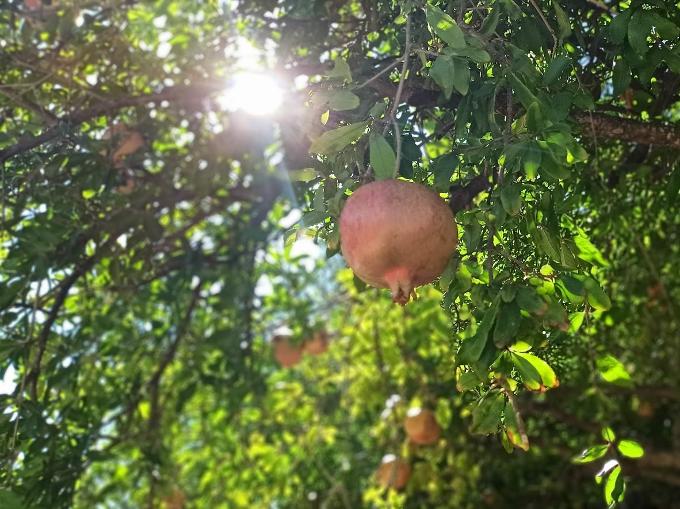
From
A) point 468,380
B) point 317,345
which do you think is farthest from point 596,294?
point 317,345

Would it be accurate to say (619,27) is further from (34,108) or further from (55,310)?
(55,310)

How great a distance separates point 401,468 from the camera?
388cm

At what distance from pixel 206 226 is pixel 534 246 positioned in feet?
9.38

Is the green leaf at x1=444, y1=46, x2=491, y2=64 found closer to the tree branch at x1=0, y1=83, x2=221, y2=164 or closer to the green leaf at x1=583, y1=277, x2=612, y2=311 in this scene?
the green leaf at x1=583, y1=277, x2=612, y2=311

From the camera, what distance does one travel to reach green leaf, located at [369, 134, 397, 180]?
128cm

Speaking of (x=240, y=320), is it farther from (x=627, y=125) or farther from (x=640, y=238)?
(x=627, y=125)

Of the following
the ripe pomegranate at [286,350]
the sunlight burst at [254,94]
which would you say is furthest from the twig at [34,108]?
the ripe pomegranate at [286,350]

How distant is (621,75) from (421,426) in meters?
2.26

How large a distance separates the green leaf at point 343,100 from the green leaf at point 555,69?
0.33 metres

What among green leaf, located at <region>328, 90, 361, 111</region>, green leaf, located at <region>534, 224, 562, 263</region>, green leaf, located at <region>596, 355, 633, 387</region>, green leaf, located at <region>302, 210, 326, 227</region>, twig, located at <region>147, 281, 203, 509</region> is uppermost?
green leaf, located at <region>328, 90, 361, 111</region>

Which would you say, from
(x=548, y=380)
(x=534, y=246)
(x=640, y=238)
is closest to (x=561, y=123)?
(x=534, y=246)

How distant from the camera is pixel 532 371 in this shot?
130 cm

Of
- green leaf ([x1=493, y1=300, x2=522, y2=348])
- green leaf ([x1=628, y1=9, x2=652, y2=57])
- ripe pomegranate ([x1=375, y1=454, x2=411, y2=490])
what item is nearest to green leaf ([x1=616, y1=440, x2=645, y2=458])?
green leaf ([x1=493, y1=300, x2=522, y2=348])

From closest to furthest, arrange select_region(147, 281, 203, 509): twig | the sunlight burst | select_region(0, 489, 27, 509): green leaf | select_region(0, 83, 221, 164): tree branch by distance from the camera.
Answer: select_region(0, 489, 27, 509): green leaf
select_region(0, 83, 221, 164): tree branch
the sunlight burst
select_region(147, 281, 203, 509): twig
